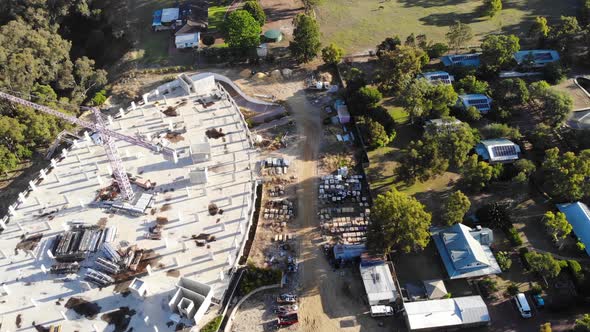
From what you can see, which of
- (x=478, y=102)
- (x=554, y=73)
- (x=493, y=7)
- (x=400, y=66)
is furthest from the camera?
(x=493, y=7)

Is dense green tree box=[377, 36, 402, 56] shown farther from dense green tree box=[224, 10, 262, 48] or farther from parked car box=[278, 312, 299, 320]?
parked car box=[278, 312, 299, 320]

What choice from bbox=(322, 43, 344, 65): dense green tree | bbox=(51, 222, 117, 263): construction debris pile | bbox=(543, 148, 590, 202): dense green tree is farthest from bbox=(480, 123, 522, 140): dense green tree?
bbox=(51, 222, 117, 263): construction debris pile

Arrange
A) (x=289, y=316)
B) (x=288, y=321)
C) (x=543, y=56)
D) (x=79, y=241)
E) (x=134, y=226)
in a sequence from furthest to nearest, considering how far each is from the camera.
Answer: (x=543, y=56) → (x=134, y=226) → (x=79, y=241) → (x=289, y=316) → (x=288, y=321)

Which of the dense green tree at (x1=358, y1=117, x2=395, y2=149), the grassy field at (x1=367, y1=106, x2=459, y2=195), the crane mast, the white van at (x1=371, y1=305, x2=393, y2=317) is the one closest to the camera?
the white van at (x1=371, y1=305, x2=393, y2=317)

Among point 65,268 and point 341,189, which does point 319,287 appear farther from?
point 65,268

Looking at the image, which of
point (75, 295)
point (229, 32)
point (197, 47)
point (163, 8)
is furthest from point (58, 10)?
point (75, 295)

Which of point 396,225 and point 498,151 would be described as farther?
point 498,151

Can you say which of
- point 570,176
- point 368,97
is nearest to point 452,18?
point 368,97

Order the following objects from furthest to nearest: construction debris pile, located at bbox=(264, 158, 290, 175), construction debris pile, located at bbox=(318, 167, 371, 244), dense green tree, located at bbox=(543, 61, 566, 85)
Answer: dense green tree, located at bbox=(543, 61, 566, 85) → construction debris pile, located at bbox=(264, 158, 290, 175) → construction debris pile, located at bbox=(318, 167, 371, 244)
